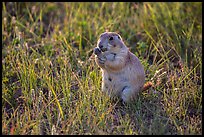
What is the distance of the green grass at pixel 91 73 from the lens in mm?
4414

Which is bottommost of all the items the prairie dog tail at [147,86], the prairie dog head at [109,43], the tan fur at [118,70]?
the prairie dog tail at [147,86]

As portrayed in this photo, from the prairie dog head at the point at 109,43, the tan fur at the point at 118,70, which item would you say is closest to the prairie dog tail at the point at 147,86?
the tan fur at the point at 118,70

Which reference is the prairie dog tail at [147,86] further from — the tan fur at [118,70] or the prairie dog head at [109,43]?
the prairie dog head at [109,43]

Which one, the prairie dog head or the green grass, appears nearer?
the green grass

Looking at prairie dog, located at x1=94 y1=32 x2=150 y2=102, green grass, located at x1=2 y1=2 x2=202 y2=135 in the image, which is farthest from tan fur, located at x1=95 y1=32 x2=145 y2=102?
green grass, located at x1=2 y1=2 x2=202 y2=135

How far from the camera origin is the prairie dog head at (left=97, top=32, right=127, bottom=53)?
4805mm

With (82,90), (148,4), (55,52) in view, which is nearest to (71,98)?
(82,90)

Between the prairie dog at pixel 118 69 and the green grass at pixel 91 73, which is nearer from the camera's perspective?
the green grass at pixel 91 73

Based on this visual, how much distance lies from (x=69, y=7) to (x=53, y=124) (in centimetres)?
383

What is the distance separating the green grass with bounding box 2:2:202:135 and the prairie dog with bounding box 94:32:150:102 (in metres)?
0.15

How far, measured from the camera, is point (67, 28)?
6.95 meters

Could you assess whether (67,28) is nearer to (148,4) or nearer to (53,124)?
(148,4)

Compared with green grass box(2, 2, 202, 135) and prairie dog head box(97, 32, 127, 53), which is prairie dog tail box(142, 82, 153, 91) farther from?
prairie dog head box(97, 32, 127, 53)

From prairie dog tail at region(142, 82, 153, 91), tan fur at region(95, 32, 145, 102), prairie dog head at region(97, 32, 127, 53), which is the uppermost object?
prairie dog head at region(97, 32, 127, 53)
